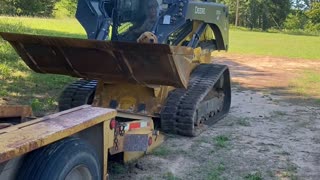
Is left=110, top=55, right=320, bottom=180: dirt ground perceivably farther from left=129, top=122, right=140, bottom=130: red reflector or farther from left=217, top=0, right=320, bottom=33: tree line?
left=217, top=0, right=320, bottom=33: tree line

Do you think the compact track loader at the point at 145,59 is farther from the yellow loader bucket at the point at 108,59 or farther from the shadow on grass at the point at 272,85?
the shadow on grass at the point at 272,85

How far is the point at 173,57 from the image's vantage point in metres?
5.53

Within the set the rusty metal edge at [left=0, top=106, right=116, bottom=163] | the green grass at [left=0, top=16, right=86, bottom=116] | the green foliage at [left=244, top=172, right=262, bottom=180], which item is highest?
the rusty metal edge at [left=0, top=106, right=116, bottom=163]

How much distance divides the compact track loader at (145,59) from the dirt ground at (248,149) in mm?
418

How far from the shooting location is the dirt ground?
18.8 feet

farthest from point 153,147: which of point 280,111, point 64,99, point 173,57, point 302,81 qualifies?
point 302,81

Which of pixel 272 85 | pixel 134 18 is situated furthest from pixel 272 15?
pixel 134 18

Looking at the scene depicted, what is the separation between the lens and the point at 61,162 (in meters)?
3.64

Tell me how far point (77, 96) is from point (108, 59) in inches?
70.2

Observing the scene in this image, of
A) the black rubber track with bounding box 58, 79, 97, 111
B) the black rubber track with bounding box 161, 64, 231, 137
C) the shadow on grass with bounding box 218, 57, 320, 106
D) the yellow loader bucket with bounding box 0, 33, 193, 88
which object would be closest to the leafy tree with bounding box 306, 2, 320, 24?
the shadow on grass with bounding box 218, 57, 320, 106

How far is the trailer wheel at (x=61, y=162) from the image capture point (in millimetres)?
3559

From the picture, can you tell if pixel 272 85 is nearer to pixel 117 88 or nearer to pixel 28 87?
pixel 28 87

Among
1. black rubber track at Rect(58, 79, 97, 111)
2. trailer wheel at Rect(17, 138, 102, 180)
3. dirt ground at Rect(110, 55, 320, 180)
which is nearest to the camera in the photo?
trailer wheel at Rect(17, 138, 102, 180)

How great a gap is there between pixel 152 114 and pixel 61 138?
3444 millimetres
